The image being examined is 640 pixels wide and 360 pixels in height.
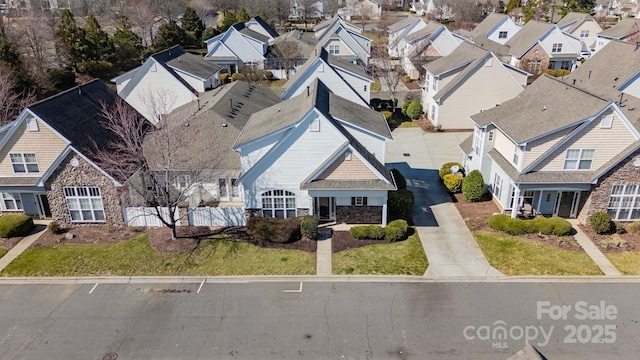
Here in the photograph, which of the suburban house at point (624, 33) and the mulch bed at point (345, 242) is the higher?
the suburban house at point (624, 33)

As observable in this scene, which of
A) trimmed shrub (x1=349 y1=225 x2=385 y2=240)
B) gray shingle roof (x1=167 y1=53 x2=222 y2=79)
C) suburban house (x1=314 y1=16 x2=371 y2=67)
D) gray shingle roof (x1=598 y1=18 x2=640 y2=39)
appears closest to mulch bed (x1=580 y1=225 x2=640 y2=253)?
trimmed shrub (x1=349 y1=225 x2=385 y2=240)

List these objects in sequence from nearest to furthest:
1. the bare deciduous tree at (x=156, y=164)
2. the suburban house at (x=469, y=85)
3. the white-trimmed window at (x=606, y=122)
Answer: the white-trimmed window at (x=606, y=122) < the bare deciduous tree at (x=156, y=164) < the suburban house at (x=469, y=85)

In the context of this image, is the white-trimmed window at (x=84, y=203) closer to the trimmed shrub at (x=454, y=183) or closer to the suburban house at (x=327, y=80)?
the suburban house at (x=327, y=80)

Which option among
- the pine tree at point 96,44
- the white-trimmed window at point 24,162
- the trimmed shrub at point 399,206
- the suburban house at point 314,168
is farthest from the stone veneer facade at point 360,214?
the pine tree at point 96,44

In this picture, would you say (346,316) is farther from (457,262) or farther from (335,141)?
(335,141)

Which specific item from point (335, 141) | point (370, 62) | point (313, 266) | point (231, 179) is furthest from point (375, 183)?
Result: point (370, 62)

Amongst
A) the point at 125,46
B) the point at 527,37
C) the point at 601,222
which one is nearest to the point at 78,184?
the point at 601,222

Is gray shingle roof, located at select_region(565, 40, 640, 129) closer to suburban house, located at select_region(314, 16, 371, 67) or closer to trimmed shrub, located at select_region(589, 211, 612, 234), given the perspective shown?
trimmed shrub, located at select_region(589, 211, 612, 234)
